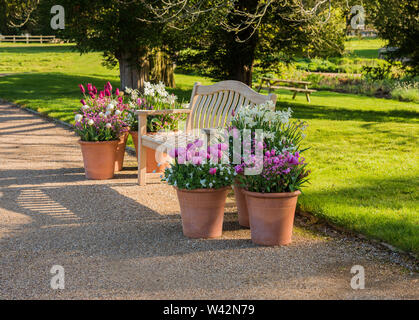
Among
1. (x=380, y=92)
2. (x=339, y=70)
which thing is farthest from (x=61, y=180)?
(x=339, y=70)

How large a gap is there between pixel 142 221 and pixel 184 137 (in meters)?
1.30

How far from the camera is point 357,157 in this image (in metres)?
7.68

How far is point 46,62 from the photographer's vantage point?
29.0 meters

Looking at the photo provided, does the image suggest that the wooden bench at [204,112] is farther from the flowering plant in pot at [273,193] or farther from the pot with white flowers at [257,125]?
the flowering plant in pot at [273,193]

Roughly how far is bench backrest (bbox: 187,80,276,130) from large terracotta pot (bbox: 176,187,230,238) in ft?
3.78

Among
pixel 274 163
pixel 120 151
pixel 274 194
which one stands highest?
pixel 274 163

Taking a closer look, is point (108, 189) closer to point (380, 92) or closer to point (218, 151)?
point (218, 151)

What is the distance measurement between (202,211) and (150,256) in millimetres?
603

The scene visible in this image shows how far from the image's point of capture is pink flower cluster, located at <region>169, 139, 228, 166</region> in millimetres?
4422

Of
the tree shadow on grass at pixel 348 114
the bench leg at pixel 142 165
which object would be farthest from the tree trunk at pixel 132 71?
the bench leg at pixel 142 165

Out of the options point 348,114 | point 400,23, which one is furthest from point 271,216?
point 400,23

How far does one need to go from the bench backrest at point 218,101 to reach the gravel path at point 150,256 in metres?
0.95

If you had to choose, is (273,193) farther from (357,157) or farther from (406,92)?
(406,92)
